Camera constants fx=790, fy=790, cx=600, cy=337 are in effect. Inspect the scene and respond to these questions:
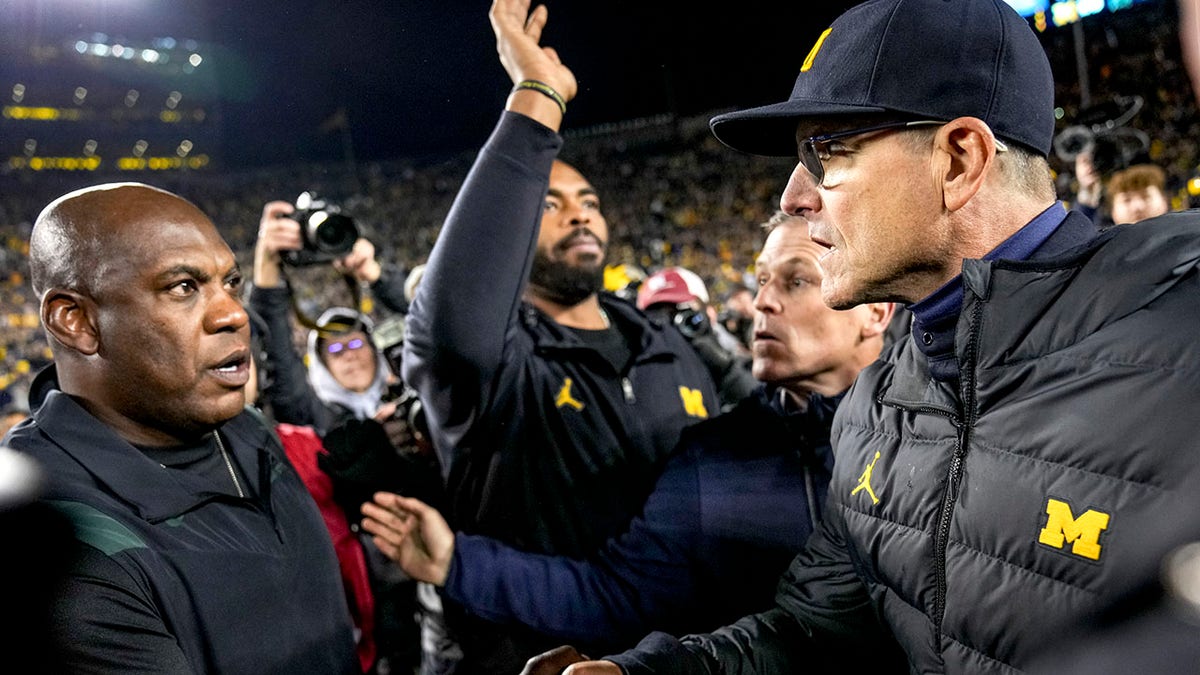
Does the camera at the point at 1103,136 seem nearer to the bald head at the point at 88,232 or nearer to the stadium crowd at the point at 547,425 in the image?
the stadium crowd at the point at 547,425

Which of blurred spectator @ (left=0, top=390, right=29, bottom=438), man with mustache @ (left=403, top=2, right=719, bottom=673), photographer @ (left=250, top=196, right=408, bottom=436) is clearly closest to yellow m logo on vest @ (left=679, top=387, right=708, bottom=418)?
man with mustache @ (left=403, top=2, right=719, bottom=673)

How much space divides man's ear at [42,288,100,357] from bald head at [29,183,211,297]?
0.8 inches

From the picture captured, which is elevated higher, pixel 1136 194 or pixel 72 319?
pixel 1136 194

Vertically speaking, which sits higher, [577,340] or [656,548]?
[577,340]

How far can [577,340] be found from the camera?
200 cm

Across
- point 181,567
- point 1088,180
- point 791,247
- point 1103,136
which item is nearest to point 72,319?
point 181,567

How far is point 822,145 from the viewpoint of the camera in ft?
3.74

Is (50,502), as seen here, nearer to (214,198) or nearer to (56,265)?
(56,265)

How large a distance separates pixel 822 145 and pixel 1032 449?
499 millimetres

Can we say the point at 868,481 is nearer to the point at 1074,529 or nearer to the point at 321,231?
the point at 1074,529

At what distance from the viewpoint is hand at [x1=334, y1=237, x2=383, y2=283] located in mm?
2633

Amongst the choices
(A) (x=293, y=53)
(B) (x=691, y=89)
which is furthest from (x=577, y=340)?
(A) (x=293, y=53)

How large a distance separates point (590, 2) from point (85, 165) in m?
28.9

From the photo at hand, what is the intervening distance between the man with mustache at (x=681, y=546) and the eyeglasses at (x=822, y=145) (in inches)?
23.8
